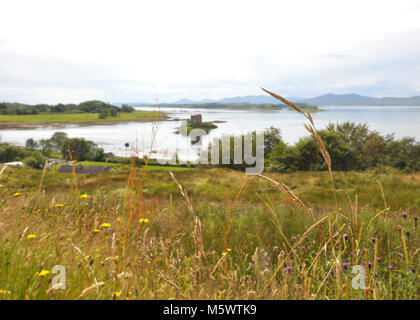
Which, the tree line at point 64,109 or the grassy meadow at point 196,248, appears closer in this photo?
the grassy meadow at point 196,248

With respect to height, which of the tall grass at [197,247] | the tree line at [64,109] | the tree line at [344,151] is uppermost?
the tree line at [64,109]

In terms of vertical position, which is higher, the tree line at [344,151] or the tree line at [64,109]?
the tree line at [64,109]

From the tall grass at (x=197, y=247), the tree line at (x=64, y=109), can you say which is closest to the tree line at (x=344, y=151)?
the tree line at (x=64, y=109)

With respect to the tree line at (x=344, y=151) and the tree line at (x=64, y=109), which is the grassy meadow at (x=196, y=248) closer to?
the tree line at (x=344, y=151)

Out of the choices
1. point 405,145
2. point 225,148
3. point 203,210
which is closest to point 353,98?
point 405,145

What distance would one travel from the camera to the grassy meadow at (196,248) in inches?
47.3

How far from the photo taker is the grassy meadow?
1.20m

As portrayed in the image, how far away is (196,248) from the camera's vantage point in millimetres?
2232

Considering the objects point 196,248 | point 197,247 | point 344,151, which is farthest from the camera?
point 344,151

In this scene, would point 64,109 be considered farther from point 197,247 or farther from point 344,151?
point 197,247

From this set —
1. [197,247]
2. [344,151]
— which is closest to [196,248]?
[197,247]

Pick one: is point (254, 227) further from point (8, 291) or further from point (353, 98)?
point (353, 98)
